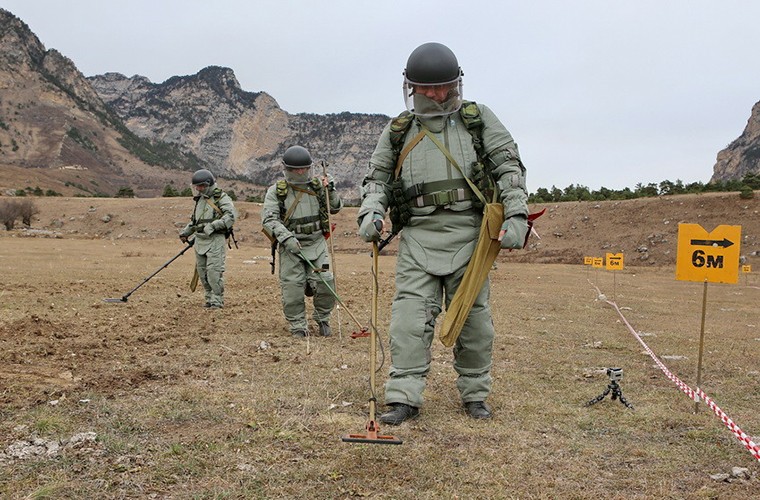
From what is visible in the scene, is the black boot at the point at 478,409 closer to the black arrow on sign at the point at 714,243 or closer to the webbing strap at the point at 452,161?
the webbing strap at the point at 452,161

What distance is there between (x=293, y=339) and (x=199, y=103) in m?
199

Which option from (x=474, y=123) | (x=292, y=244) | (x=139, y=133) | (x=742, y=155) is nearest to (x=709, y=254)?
(x=474, y=123)

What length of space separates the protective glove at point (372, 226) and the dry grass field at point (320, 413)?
1308 millimetres

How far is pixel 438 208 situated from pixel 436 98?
85cm

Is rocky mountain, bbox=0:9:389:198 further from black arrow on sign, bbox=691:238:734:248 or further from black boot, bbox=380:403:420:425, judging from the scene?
black arrow on sign, bbox=691:238:734:248

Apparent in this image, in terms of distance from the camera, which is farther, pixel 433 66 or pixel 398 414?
Result: pixel 433 66

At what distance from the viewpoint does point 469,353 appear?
486 cm

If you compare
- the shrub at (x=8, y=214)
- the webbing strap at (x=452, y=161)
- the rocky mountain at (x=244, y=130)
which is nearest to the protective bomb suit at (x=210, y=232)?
the webbing strap at (x=452, y=161)

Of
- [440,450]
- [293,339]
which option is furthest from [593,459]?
[293,339]

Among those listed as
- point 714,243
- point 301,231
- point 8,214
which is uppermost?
point 714,243

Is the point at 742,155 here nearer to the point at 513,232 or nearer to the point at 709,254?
the point at 709,254

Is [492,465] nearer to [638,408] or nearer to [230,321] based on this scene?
[638,408]

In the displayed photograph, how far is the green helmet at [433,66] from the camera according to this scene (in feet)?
15.6

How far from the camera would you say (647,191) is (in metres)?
47.2
